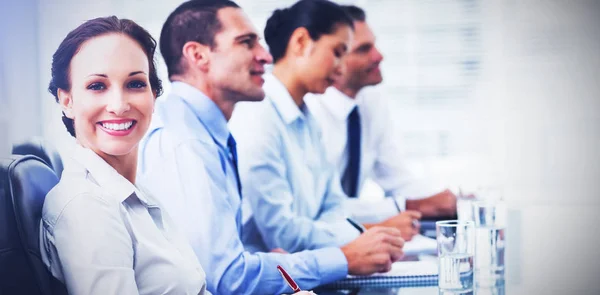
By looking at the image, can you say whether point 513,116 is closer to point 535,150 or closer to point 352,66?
point 535,150

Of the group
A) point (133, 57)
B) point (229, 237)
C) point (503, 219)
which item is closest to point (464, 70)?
point (503, 219)

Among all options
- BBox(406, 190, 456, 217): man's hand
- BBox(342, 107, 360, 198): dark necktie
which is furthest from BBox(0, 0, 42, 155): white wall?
BBox(406, 190, 456, 217): man's hand

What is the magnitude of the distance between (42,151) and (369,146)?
1.61 metres

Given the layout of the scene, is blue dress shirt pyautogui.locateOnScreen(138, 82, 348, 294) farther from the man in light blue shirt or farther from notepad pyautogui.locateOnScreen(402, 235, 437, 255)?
notepad pyautogui.locateOnScreen(402, 235, 437, 255)

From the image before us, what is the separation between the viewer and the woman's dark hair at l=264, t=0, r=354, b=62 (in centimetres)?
221

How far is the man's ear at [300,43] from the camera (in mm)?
2281

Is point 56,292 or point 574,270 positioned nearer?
point 56,292

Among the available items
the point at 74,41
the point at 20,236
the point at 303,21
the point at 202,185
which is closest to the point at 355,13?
the point at 303,21

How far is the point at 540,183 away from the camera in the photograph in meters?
2.62

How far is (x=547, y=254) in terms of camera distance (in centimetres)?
221

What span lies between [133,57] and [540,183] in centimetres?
171

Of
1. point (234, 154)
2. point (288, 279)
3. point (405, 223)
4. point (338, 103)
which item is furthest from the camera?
point (338, 103)

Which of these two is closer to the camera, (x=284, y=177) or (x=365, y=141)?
(x=284, y=177)

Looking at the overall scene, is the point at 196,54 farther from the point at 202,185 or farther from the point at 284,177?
the point at 284,177
